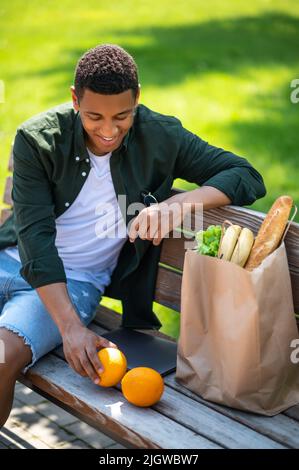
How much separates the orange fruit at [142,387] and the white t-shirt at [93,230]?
691 millimetres

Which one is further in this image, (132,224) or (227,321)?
(132,224)

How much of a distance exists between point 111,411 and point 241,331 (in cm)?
52

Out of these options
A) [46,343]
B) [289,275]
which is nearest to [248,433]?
[289,275]

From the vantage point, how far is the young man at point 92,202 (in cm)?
278

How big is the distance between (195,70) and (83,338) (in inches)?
289

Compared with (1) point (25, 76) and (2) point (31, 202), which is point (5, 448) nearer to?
(2) point (31, 202)

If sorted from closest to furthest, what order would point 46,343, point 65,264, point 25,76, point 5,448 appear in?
point 46,343, point 65,264, point 5,448, point 25,76

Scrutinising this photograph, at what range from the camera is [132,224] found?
9.38 ft

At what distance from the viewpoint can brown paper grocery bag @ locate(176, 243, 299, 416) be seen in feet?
8.02

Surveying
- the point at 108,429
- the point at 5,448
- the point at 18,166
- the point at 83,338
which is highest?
the point at 18,166

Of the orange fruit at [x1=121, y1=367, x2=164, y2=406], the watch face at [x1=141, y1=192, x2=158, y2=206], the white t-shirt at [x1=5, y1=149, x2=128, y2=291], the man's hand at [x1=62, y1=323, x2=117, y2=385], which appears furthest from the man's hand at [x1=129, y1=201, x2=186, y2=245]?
the orange fruit at [x1=121, y1=367, x2=164, y2=406]

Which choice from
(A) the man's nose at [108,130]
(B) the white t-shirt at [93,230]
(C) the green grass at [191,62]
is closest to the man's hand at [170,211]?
(B) the white t-shirt at [93,230]

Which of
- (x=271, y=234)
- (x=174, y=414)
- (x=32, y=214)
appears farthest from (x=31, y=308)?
(x=271, y=234)

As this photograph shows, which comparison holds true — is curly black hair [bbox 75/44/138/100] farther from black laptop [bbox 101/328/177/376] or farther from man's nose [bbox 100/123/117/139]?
black laptop [bbox 101/328/177/376]
